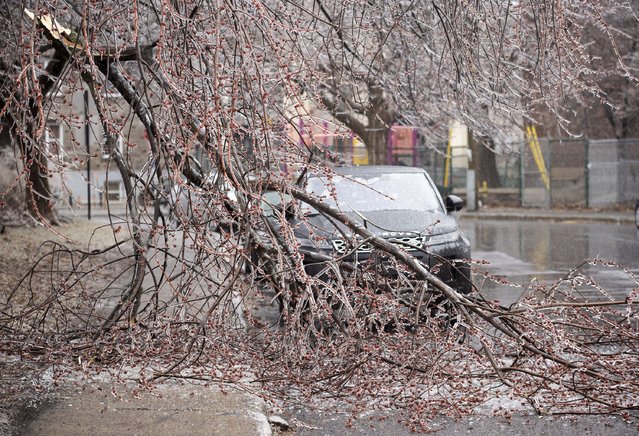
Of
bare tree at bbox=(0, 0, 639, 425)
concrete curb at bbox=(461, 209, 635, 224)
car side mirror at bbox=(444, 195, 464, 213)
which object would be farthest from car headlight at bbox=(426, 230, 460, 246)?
concrete curb at bbox=(461, 209, 635, 224)

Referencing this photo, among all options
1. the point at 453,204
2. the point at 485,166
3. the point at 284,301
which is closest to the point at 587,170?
the point at 485,166

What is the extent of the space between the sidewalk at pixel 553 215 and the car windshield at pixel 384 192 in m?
15.4

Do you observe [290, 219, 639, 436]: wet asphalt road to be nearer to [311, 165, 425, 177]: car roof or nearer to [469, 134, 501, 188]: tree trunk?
[311, 165, 425, 177]: car roof

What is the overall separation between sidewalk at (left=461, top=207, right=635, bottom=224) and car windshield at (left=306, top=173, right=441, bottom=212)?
1540 cm

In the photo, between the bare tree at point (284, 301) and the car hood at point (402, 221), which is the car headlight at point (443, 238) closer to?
the car hood at point (402, 221)

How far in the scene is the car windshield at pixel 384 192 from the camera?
11.3 m

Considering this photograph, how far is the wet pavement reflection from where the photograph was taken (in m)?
12.6

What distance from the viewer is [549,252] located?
1772 centimetres

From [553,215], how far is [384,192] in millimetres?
18001

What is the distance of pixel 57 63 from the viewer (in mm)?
8516

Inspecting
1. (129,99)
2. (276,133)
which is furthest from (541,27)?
(129,99)

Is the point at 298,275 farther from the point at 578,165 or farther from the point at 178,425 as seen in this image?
the point at 578,165

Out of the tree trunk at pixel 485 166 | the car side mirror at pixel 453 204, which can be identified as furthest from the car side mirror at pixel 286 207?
the tree trunk at pixel 485 166

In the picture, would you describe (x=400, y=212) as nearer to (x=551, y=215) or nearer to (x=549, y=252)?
(x=549, y=252)
